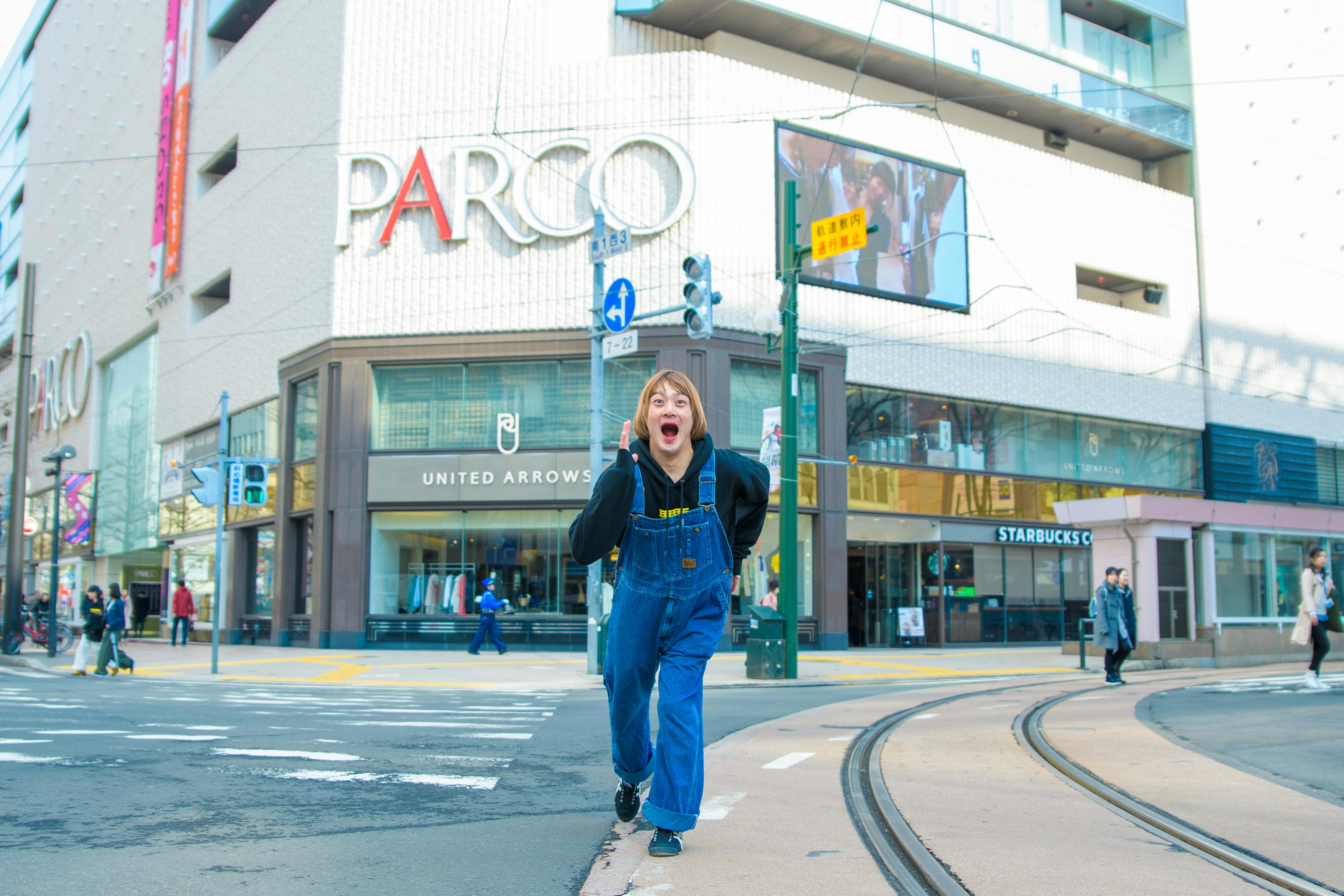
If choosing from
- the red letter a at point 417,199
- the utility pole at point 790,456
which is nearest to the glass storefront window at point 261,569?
the red letter a at point 417,199

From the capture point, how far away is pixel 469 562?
2719 cm

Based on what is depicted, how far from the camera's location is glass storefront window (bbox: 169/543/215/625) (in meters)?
34.3

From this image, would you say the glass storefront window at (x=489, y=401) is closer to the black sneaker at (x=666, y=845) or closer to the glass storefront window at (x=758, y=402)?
the glass storefront window at (x=758, y=402)

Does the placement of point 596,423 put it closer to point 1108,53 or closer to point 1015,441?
point 1015,441

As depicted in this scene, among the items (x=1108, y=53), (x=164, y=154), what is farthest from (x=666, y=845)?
(x=164, y=154)

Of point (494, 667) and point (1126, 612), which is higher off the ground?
point (1126, 612)

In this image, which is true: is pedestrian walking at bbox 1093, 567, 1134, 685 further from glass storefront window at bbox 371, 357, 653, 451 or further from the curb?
the curb

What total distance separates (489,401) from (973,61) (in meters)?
15.5

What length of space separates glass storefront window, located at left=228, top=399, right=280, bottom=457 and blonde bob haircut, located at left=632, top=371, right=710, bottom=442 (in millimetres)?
26951

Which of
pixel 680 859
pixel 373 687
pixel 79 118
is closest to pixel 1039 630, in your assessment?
pixel 373 687

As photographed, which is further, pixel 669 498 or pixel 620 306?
pixel 620 306

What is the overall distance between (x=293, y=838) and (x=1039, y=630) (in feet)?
93.7

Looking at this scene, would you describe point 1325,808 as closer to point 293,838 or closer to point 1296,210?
point 293,838

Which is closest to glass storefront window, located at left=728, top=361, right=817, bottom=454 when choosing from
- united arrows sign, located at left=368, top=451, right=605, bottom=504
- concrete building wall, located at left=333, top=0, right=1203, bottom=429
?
concrete building wall, located at left=333, top=0, right=1203, bottom=429
